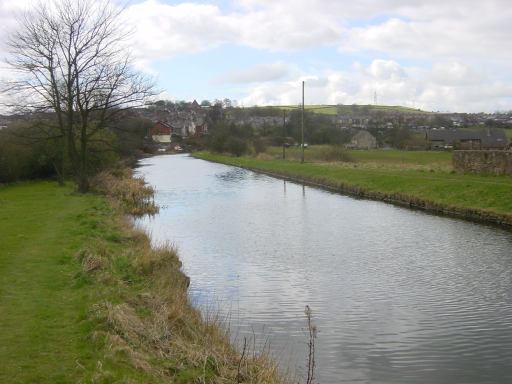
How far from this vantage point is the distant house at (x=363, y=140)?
10030 centimetres

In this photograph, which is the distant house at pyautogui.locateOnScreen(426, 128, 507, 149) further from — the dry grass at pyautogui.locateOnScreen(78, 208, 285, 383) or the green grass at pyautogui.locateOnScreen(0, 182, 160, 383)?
the dry grass at pyautogui.locateOnScreen(78, 208, 285, 383)

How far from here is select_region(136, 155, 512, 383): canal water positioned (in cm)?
855

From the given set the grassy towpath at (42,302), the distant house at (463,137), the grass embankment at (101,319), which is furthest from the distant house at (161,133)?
the grass embankment at (101,319)

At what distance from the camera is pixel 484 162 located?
30656 mm

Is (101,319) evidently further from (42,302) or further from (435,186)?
(435,186)

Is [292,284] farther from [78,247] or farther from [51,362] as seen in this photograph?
[51,362]

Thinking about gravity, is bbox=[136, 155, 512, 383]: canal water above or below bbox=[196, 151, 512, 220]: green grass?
below

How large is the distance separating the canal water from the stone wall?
8.11 meters

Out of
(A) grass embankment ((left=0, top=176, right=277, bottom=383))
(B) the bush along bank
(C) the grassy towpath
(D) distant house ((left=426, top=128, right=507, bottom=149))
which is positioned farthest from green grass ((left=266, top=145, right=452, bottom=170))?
(B) the bush along bank

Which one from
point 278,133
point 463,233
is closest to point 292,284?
point 463,233

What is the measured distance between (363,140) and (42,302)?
326 feet

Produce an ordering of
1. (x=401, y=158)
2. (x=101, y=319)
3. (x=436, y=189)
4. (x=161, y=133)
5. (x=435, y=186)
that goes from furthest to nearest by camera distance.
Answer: (x=161, y=133) < (x=401, y=158) < (x=435, y=186) < (x=436, y=189) < (x=101, y=319)

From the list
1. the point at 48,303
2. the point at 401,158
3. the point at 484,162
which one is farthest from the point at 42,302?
the point at 401,158

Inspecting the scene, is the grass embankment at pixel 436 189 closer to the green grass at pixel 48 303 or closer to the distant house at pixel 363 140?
the green grass at pixel 48 303
